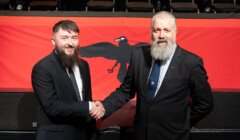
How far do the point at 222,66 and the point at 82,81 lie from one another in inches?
114

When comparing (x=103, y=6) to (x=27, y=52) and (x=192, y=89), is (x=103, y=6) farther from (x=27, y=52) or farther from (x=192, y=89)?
(x=192, y=89)

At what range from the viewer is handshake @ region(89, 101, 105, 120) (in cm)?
252

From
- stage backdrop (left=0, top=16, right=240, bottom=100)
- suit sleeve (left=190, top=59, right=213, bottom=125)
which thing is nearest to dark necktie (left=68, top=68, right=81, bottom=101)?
suit sleeve (left=190, top=59, right=213, bottom=125)

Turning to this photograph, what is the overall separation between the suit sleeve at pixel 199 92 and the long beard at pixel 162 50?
183 mm

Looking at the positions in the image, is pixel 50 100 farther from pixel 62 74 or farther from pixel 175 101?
pixel 175 101

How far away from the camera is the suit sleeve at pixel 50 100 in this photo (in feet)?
7.76

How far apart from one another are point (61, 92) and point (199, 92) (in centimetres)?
88

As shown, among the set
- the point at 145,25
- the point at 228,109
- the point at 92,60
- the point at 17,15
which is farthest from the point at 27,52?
the point at 228,109

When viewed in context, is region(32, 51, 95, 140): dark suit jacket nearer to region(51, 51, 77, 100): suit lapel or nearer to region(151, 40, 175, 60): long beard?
region(51, 51, 77, 100): suit lapel

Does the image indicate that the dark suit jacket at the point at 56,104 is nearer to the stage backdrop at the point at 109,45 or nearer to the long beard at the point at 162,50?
the long beard at the point at 162,50

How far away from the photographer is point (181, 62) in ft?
7.79

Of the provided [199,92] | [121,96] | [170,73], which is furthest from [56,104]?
[199,92]

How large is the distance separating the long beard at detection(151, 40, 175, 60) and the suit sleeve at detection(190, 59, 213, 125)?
0.18 meters

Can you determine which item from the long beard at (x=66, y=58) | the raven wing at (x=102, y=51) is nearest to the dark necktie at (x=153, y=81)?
the long beard at (x=66, y=58)
